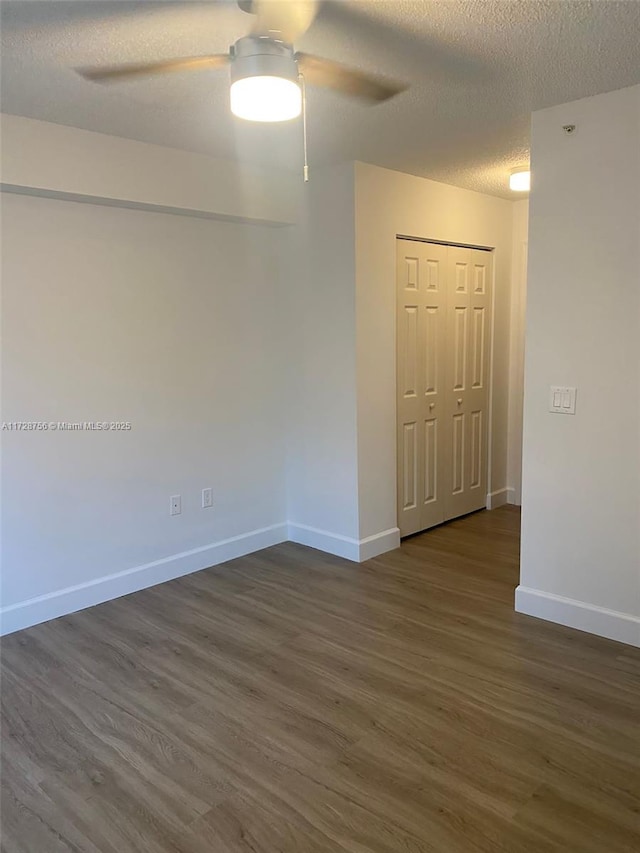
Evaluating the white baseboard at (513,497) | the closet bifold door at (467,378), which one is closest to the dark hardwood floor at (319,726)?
the closet bifold door at (467,378)

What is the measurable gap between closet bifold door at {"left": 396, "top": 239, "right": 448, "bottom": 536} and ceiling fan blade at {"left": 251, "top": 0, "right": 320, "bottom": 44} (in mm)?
2215

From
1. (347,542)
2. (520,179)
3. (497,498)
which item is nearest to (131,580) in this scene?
(347,542)

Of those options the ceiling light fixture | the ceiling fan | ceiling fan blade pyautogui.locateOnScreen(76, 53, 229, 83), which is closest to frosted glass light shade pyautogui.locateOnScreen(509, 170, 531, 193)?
the ceiling light fixture

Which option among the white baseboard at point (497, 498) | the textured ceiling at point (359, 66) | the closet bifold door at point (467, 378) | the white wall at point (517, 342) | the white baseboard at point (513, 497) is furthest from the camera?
the white baseboard at point (513, 497)

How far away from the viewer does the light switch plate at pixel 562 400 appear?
3006mm

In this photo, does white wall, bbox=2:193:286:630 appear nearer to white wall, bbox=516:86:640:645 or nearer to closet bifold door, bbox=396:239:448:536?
closet bifold door, bbox=396:239:448:536

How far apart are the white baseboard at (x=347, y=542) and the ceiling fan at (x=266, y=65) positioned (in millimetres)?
2691

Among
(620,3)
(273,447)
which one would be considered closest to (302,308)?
(273,447)

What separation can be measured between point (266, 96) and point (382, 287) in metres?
2.12

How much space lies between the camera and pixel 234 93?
1.96 metres

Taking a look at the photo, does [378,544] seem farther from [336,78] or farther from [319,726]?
[336,78]

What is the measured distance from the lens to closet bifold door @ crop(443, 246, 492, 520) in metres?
4.64

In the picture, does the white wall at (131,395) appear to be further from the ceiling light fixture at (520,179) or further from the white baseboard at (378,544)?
the ceiling light fixture at (520,179)

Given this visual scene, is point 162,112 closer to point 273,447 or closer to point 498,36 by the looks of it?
point 498,36
